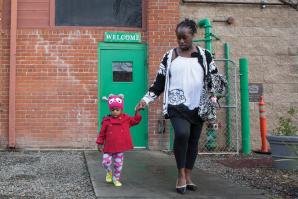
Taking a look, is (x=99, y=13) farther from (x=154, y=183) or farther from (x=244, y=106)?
(x=154, y=183)

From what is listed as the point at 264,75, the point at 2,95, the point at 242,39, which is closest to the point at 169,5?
the point at 242,39

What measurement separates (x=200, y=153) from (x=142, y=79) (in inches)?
74.1

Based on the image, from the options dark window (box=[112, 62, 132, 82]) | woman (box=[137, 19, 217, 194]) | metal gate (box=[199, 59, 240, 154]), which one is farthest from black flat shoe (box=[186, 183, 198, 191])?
dark window (box=[112, 62, 132, 82])

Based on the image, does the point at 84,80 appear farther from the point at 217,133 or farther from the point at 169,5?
the point at 217,133

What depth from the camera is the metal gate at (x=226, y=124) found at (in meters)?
9.79

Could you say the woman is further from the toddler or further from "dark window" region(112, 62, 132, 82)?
"dark window" region(112, 62, 132, 82)

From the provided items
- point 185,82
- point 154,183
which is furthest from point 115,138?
point 185,82

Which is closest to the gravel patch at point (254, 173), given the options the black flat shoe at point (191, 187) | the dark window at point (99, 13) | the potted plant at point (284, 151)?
the potted plant at point (284, 151)

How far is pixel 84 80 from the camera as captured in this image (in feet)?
31.6

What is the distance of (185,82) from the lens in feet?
18.7

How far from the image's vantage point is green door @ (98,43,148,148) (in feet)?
32.0

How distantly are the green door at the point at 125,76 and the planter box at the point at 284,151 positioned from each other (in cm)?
288

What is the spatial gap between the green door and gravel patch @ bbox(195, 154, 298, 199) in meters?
1.50

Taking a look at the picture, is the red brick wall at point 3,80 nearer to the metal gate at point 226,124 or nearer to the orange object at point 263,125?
the metal gate at point 226,124
